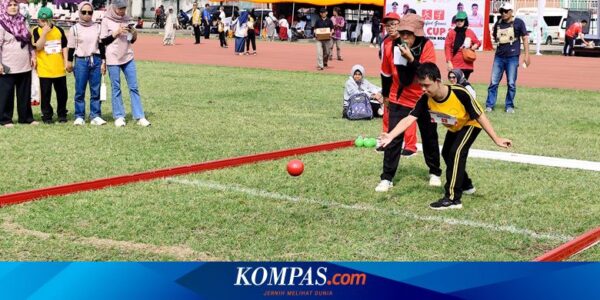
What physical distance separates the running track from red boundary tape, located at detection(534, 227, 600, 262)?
15633mm

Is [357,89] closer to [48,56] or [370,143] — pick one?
[370,143]

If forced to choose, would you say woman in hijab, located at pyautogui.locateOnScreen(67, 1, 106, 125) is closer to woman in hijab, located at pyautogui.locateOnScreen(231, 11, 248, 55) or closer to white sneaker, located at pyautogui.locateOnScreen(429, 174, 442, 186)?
white sneaker, located at pyautogui.locateOnScreen(429, 174, 442, 186)

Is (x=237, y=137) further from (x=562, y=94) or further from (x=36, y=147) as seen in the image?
(x=562, y=94)

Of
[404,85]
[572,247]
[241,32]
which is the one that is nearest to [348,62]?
[241,32]

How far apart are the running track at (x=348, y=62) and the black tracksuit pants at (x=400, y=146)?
44.5 ft

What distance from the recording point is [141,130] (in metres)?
12.6

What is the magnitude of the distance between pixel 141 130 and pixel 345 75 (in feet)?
39.7

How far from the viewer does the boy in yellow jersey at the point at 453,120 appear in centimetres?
771

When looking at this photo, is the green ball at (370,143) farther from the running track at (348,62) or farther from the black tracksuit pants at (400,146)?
the running track at (348,62)

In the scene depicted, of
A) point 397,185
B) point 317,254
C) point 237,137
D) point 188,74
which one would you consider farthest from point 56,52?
point 188,74

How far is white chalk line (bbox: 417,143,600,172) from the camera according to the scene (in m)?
10.2

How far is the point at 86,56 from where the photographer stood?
498 inches

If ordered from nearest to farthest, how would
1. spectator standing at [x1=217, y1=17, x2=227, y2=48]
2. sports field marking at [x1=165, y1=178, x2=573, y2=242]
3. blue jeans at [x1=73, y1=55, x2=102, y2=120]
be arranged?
sports field marking at [x1=165, y1=178, x2=573, y2=242]
blue jeans at [x1=73, y1=55, x2=102, y2=120]
spectator standing at [x1=217, y1=17, x2=227, y2=48]

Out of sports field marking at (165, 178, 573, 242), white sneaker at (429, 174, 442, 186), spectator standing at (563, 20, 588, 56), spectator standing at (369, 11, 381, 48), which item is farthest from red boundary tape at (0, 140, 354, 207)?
spectator standing at (369, 11, 381, 48)
